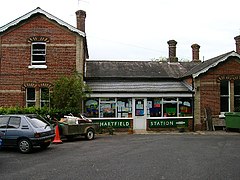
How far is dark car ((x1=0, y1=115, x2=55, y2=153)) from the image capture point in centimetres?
1160

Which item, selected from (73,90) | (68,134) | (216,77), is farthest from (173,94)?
(68,134)

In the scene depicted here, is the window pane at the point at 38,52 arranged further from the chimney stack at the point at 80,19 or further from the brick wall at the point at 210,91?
the brick wall at the point at 210,91

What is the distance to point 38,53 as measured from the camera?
68.6 feet

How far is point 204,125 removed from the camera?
2150 cm

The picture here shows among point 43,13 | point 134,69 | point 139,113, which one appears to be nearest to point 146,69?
point 134,69

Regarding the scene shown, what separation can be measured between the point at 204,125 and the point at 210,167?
509 inches

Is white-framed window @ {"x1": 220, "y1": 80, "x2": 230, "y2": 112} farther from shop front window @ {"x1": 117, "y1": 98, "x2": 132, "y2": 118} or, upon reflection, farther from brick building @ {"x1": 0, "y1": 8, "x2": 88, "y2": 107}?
brick building @ {"x1": 0, "y1": 8, "x2": 88, "y2": 107}

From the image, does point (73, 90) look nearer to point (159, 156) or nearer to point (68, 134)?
point (68, 134)

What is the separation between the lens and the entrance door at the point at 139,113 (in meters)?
21.2

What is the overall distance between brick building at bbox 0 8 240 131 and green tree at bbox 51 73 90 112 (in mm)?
1323

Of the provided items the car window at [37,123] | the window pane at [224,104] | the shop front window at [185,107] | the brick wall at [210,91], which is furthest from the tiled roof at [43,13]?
the window pane at [224,104]

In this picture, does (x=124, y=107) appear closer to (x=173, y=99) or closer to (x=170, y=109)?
(x=170, y=109)

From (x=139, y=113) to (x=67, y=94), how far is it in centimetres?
554

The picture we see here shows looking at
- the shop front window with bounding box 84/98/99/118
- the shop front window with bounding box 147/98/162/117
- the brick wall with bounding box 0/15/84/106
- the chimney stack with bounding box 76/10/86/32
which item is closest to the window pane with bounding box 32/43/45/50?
the brick wall with bounding box 0/15/84/106
